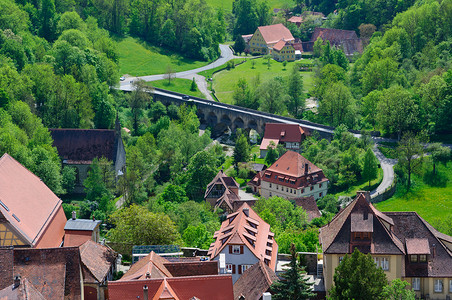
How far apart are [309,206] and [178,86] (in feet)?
238

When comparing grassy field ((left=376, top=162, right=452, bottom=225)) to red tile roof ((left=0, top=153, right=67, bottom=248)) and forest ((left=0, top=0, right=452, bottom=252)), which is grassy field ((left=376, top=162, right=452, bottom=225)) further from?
red tile roof ((left=0, top=153, right=67, bottom=248))

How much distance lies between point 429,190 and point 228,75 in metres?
79.1

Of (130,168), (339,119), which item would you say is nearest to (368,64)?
(339,119)

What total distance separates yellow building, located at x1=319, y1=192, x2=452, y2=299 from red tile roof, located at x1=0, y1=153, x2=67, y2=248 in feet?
85.1

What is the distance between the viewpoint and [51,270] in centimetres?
5138

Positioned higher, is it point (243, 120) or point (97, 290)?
point (97, 290)

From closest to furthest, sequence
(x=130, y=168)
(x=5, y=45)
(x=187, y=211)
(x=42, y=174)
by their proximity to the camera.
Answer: (x=187, y=211) < (x=42, y=174) < (x=130, y=168) < (x=5, y=45)

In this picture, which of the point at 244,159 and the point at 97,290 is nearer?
the point at 97,290

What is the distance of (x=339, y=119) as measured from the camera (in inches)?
5374

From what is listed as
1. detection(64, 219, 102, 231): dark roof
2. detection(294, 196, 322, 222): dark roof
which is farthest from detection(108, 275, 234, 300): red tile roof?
detection(294, 196, 322, 222): dark roof

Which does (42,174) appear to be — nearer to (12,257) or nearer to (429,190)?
(12,257)

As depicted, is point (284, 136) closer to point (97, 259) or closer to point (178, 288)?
point (97, 259)

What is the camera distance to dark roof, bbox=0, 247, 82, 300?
50.7 m

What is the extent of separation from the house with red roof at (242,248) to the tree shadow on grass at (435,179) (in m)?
51.2
